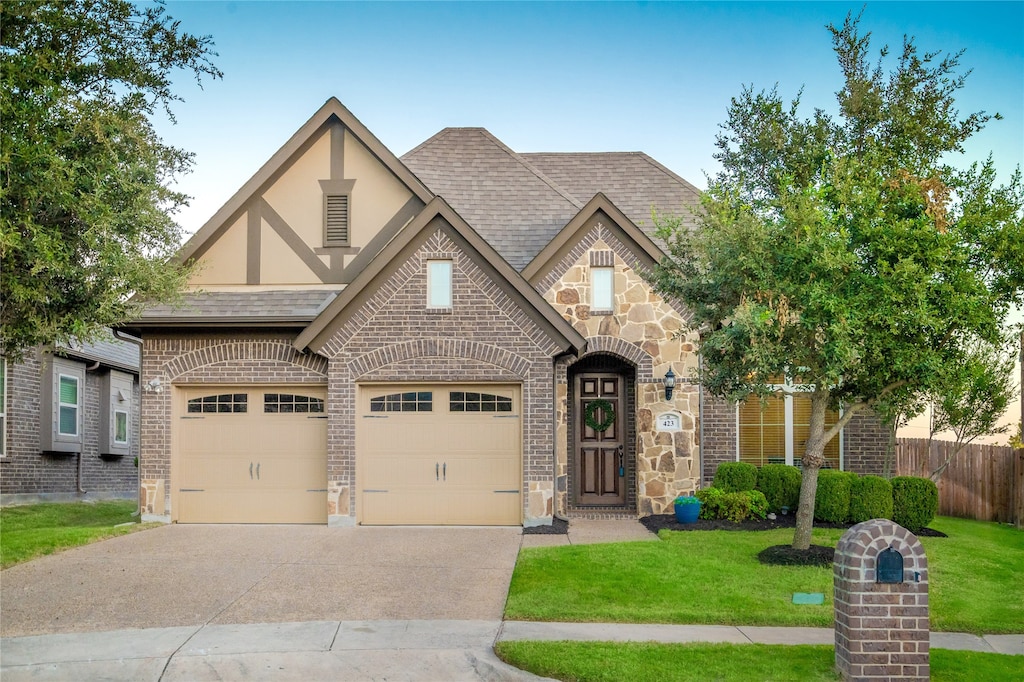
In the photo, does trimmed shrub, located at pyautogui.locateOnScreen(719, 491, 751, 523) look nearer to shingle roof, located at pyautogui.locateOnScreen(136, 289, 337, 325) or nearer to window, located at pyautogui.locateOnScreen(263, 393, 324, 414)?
window, located at pyautogui.locateOnScreen(263, 393, 324, 414)

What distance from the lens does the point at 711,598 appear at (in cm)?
1042

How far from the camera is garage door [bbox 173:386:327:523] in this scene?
16.3 meters

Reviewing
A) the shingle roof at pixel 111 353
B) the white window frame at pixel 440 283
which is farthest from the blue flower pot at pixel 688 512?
the shingle roof at pixel 111 353

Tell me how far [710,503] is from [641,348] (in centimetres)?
297

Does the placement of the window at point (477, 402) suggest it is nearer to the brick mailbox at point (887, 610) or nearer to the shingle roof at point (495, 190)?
the shingle roof at point (495, 190)

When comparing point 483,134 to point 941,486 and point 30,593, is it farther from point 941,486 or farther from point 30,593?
point 30,593

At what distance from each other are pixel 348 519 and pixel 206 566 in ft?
12.4

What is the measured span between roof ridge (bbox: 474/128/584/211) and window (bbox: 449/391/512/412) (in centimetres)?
490

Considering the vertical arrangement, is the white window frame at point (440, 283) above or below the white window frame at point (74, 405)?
above

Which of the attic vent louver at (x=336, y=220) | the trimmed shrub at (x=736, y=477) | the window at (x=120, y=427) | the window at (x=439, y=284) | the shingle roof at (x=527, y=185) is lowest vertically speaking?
the trimmed shrub at (x=736, y=477)

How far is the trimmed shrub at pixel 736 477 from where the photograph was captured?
1658 cm

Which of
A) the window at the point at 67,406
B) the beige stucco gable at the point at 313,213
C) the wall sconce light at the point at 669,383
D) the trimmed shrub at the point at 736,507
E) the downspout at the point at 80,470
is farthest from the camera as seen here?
the downspout at the point at 80,470

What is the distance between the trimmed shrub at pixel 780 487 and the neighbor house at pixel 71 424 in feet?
40.3

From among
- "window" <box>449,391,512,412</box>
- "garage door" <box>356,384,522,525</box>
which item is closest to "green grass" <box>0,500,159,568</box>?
"garage door" <box>356,384,522,525</box>
